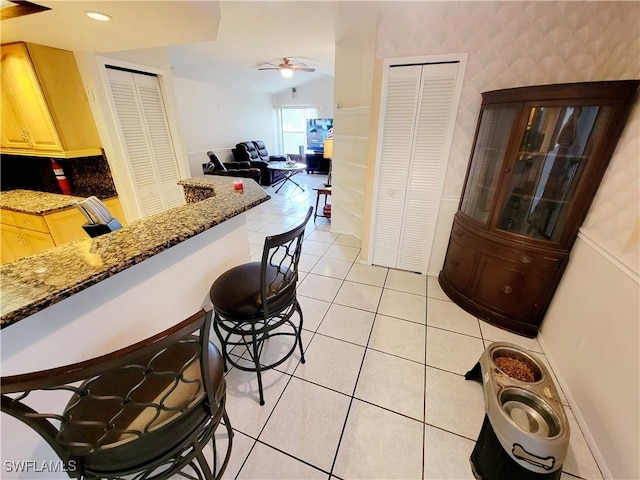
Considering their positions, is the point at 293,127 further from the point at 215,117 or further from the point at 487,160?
the point at 487,160

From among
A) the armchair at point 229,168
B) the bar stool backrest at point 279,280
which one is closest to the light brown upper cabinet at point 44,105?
the bar stool backrest at point 279,280

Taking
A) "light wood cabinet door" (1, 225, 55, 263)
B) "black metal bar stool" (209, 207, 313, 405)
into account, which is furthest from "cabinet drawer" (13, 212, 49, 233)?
"black metal bar stool" (209, 207, 313, 405)

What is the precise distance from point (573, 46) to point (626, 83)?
2.17 ft

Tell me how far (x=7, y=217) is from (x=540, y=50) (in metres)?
4.59

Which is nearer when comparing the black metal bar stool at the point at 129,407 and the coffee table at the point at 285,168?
the black metal bar stool at the point at 129,407

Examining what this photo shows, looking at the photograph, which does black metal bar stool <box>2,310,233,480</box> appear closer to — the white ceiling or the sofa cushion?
the white ceiling

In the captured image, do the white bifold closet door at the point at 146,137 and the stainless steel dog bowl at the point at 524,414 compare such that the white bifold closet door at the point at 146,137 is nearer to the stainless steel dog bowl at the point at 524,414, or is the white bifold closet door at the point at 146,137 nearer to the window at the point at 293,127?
the stainless steel dog bowl at the point at 524,414

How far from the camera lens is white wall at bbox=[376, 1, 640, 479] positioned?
1.25 meters

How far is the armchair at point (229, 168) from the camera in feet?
19.1

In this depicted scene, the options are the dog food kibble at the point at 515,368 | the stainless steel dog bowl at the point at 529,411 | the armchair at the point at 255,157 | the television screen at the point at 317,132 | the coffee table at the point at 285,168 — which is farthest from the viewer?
the television screen at the point at 317,132

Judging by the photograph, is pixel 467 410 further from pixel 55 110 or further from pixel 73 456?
pixel 55 110

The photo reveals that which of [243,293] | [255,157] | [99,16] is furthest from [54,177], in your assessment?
[255,157]

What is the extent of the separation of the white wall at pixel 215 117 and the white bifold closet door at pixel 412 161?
4.54 m

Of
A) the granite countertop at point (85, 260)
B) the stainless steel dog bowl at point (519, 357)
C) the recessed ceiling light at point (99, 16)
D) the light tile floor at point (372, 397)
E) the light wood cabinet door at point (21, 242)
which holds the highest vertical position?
the recessed ceiling light at point (99, 16)
